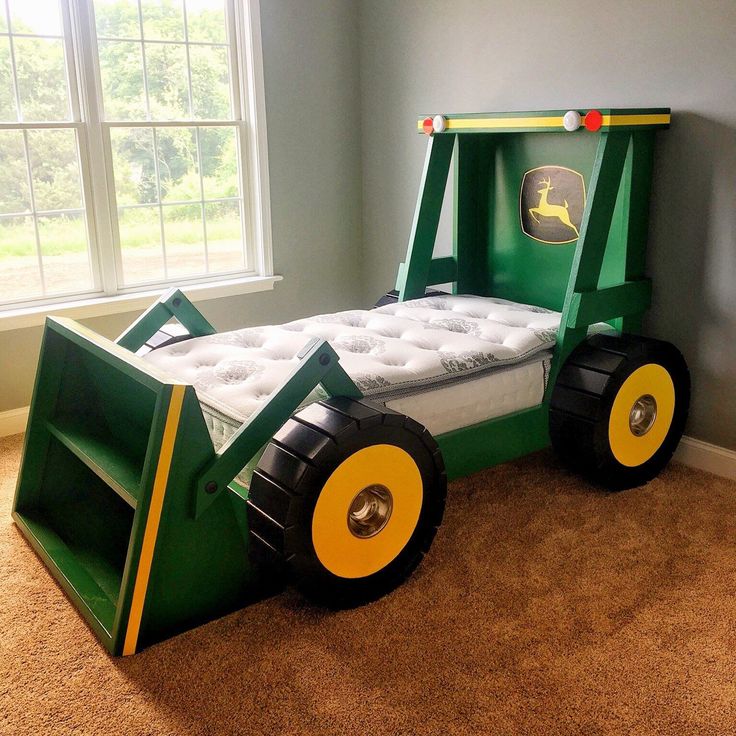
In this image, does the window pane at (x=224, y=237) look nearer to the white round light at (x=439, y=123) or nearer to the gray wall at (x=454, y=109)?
the gray wall at (x=454, y=109)

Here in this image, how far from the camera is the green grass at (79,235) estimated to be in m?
3.20

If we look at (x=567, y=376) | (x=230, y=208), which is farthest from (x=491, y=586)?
(x=230, y=208)

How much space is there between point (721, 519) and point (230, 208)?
251cm

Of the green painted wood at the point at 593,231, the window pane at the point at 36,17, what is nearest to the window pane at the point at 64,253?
the window pane at the point at 36,17

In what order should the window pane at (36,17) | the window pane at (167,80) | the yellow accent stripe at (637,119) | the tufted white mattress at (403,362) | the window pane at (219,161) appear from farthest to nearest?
the window pane at (219,161)
the window pane at (167,80)
the window pane at (36,17)
the yellow accent stripe at (637,119)
the tufted white mattress at (403,362)

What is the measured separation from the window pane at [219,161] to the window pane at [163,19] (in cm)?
42

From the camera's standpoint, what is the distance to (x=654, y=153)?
2.71 metres

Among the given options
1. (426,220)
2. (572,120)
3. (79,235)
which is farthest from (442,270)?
(79,235)

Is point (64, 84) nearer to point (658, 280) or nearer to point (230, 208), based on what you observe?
point (230, 208)

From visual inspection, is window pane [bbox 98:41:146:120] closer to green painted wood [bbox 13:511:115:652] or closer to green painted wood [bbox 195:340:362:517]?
green painted wood [bbox 13:511:115:652]

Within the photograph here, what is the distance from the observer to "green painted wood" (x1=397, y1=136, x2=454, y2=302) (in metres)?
3.12

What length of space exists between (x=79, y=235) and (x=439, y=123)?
1625mm

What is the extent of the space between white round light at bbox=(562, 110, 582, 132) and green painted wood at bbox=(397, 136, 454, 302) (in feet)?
2.27

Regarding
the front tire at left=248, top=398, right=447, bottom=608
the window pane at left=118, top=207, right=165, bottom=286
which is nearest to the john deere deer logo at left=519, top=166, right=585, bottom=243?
the front tire at left=248, top=398, right=447, bottom=608
